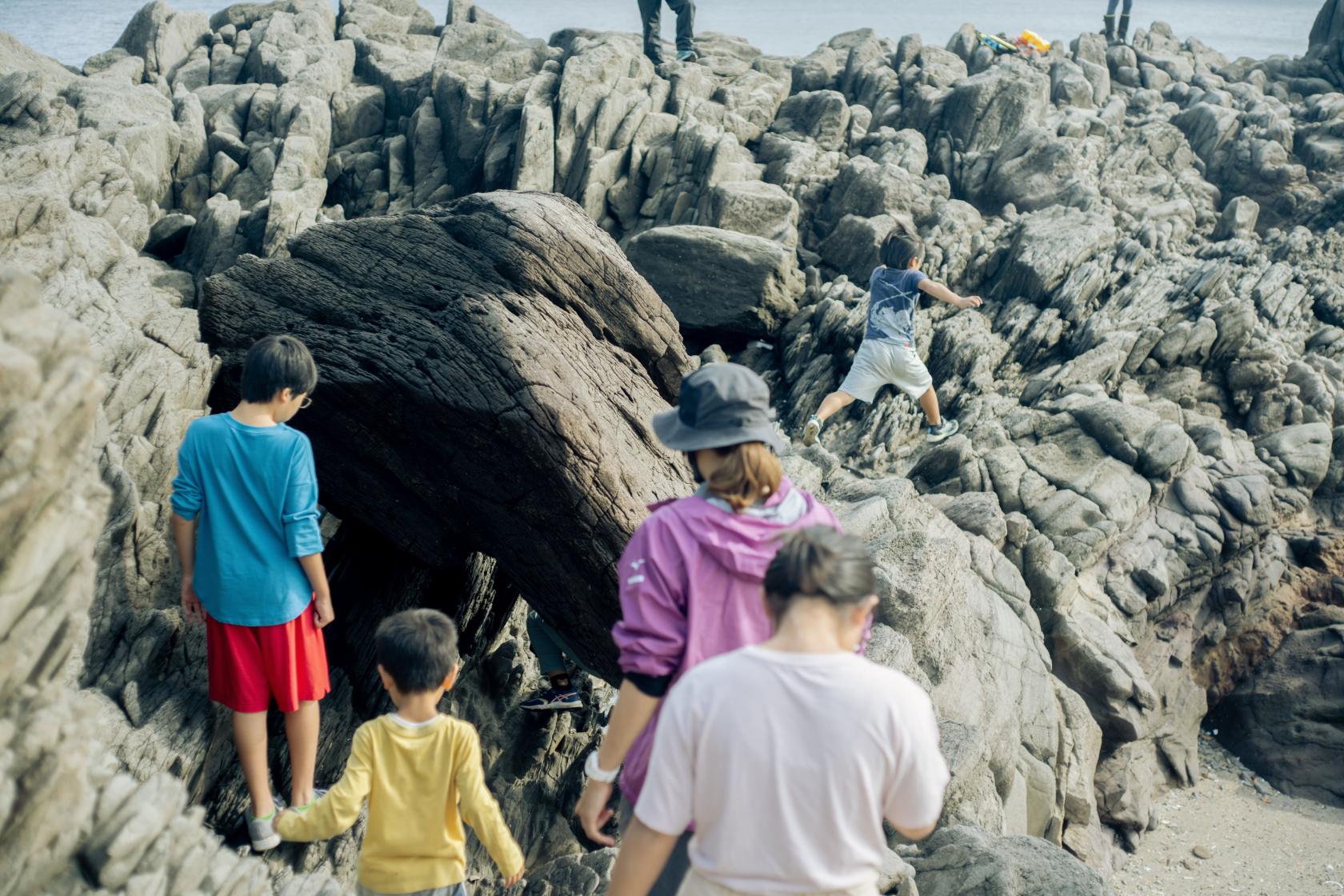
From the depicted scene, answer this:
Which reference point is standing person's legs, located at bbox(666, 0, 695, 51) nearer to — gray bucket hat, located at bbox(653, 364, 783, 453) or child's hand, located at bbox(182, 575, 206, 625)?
child's hand, located at bbox(182, 575, 206, 625)

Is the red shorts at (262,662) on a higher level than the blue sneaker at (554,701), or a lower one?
higher

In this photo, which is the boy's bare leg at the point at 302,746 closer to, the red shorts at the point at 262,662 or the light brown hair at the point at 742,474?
the red shorts at the point at 262,662

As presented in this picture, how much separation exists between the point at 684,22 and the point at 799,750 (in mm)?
29564

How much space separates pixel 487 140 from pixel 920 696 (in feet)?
76.7

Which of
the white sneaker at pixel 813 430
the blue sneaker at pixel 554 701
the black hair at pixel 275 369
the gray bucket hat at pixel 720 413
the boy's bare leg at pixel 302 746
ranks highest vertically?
the gray bucket hat at pixel 720 413

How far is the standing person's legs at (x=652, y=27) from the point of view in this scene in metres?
28.5

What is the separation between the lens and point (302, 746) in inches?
248

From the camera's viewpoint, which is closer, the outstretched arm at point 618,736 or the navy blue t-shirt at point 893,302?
the outstretched arm at point 618,736

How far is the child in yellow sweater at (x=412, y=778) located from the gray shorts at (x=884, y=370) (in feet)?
35.3

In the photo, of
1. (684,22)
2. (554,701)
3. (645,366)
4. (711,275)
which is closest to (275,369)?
(645,366)

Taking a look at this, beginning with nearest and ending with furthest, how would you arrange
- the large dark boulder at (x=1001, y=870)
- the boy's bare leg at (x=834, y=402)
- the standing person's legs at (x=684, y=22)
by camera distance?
the large dark boulder at (x=1001, y=870)
the boy's bare leg at (x=834, y=402)
the standing person's legs at (x=684, y=22)

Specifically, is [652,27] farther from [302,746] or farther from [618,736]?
[618,736]

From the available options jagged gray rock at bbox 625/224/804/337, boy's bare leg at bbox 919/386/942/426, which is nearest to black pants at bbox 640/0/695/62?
jagged gray rock at bbox 625/224/804/337

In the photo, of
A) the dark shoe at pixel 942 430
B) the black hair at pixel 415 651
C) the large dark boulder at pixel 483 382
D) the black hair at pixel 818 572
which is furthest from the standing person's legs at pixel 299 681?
the dark shoe at pixel 942 430
